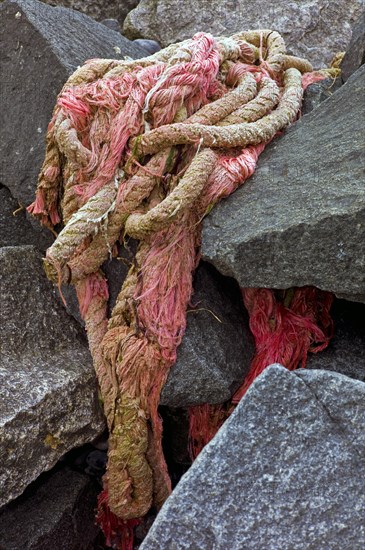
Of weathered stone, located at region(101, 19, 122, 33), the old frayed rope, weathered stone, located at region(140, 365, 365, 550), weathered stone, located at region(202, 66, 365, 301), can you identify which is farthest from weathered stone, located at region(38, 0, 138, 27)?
weathered stone, located at region(140, 365, 365, 550)

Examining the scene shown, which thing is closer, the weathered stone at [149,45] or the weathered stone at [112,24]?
the weathered stone at [149,45]

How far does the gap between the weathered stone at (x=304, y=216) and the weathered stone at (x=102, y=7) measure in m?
2.12

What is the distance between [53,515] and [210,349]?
0.64 metres

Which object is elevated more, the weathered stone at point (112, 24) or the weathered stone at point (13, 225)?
the weathered stone at point (112, 24)

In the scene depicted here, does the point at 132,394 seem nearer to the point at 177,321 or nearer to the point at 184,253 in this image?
the point at 177,321

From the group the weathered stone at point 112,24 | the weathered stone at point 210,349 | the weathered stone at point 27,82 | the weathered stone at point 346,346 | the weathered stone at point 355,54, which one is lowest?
the weathered stone at point 346,346

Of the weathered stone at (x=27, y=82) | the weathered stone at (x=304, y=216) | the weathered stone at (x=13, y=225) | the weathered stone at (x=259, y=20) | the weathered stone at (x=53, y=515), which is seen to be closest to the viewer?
the weathered stone at (x=304, y=216)

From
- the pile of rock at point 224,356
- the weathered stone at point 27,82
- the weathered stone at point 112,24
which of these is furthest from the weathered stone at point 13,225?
the weathered stone at point 112,24

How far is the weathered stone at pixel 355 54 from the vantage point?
2.06m

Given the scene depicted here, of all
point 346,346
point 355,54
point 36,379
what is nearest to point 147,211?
point 36,379

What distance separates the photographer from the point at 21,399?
5.26 ft

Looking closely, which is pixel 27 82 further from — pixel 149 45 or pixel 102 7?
pixel 102 7

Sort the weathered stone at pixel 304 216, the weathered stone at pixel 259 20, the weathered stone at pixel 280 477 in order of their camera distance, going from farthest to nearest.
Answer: the weathered stone at pixel 259 20 < the weathered stone at pixel 304 216 < the weathered stone at pixel 280 477

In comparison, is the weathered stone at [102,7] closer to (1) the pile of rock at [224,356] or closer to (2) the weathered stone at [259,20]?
(2) the weathered stone at [259,20]
